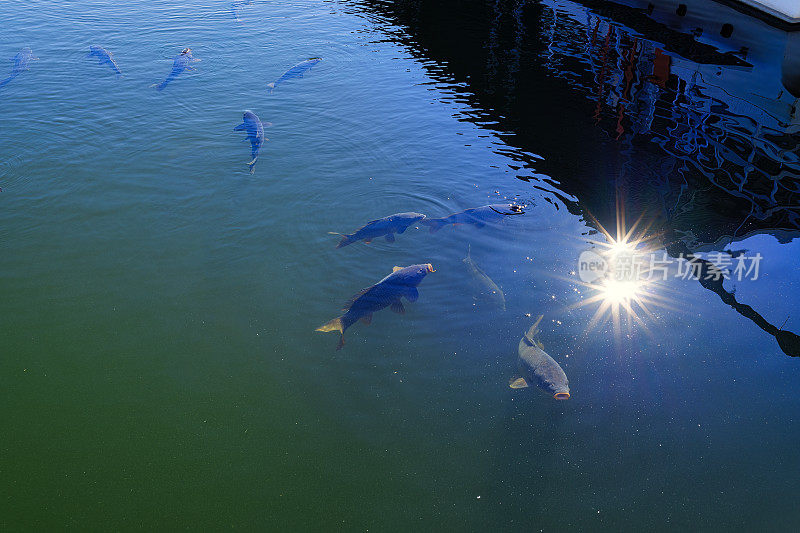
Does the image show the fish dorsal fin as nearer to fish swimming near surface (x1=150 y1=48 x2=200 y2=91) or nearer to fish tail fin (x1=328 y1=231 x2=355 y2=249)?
fish tail fin (x1=328 y1=231 x2=355 y2=249)

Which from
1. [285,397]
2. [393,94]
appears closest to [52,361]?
[285,397]

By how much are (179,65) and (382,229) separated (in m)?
7.71

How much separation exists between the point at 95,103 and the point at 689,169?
1060cm

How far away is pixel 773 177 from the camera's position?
8.13 meters

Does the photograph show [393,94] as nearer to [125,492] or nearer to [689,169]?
[689,169]

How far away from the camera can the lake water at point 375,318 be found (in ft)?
13.7

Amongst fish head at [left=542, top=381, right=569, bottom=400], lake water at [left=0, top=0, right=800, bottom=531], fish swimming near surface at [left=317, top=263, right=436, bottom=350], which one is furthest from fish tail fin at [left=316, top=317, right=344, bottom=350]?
fish head at [left=542, top=381, right=569, bottom=400]

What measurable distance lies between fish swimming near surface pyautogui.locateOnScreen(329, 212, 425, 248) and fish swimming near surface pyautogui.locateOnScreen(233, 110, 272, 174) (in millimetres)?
2653

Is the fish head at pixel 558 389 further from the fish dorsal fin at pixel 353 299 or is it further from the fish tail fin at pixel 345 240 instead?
the fish tail fin at pixel 345 240

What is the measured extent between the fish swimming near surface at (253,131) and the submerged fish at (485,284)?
13.3ft

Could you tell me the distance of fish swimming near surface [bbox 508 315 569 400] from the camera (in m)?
4.68

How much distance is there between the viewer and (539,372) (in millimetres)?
4820

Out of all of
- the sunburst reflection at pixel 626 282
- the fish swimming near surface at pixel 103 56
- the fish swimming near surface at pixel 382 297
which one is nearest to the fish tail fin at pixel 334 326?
the fish swimming near surface at pixel 382 297

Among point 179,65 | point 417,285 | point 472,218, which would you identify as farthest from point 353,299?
point 179,65
